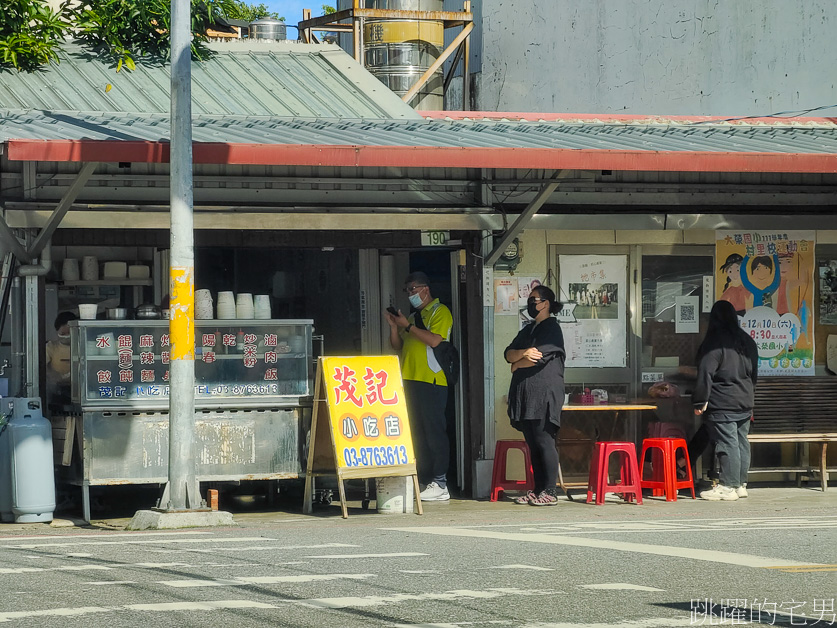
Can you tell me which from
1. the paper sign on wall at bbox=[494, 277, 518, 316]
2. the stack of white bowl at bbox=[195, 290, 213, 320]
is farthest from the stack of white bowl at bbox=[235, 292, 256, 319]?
the paper sign on wall at bbox=[494, 277, 518, 316]

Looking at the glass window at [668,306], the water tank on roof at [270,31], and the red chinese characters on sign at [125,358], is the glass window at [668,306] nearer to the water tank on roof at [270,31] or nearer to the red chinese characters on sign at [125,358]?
the red chinese characters on sign at [125,358]

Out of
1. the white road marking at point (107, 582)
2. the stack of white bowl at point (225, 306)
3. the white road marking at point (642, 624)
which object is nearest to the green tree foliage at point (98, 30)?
the stack of white bowl at point (225, 306)

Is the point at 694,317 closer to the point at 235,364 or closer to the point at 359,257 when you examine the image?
the point at 359,257

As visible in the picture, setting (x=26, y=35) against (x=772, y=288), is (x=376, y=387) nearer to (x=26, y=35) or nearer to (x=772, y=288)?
(x=772, y=288)

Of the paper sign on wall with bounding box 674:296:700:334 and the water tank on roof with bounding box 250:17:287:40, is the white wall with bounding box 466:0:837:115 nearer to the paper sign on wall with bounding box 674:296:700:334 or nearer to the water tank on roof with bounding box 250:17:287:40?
the paper sign on wall with bounding box 674:296:700:334

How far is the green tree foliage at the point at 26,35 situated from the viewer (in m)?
13.4

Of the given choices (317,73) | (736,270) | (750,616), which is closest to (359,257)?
(317,73)

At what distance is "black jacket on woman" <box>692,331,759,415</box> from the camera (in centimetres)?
1240

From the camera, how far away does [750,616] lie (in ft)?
19.3

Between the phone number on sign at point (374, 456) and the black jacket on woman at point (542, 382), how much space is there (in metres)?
1.11

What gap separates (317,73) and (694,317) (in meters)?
4.92

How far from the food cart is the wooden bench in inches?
191

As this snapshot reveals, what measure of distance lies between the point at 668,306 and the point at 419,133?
3443mm

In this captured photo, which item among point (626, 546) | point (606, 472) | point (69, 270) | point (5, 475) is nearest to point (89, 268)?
point (69, 270)
